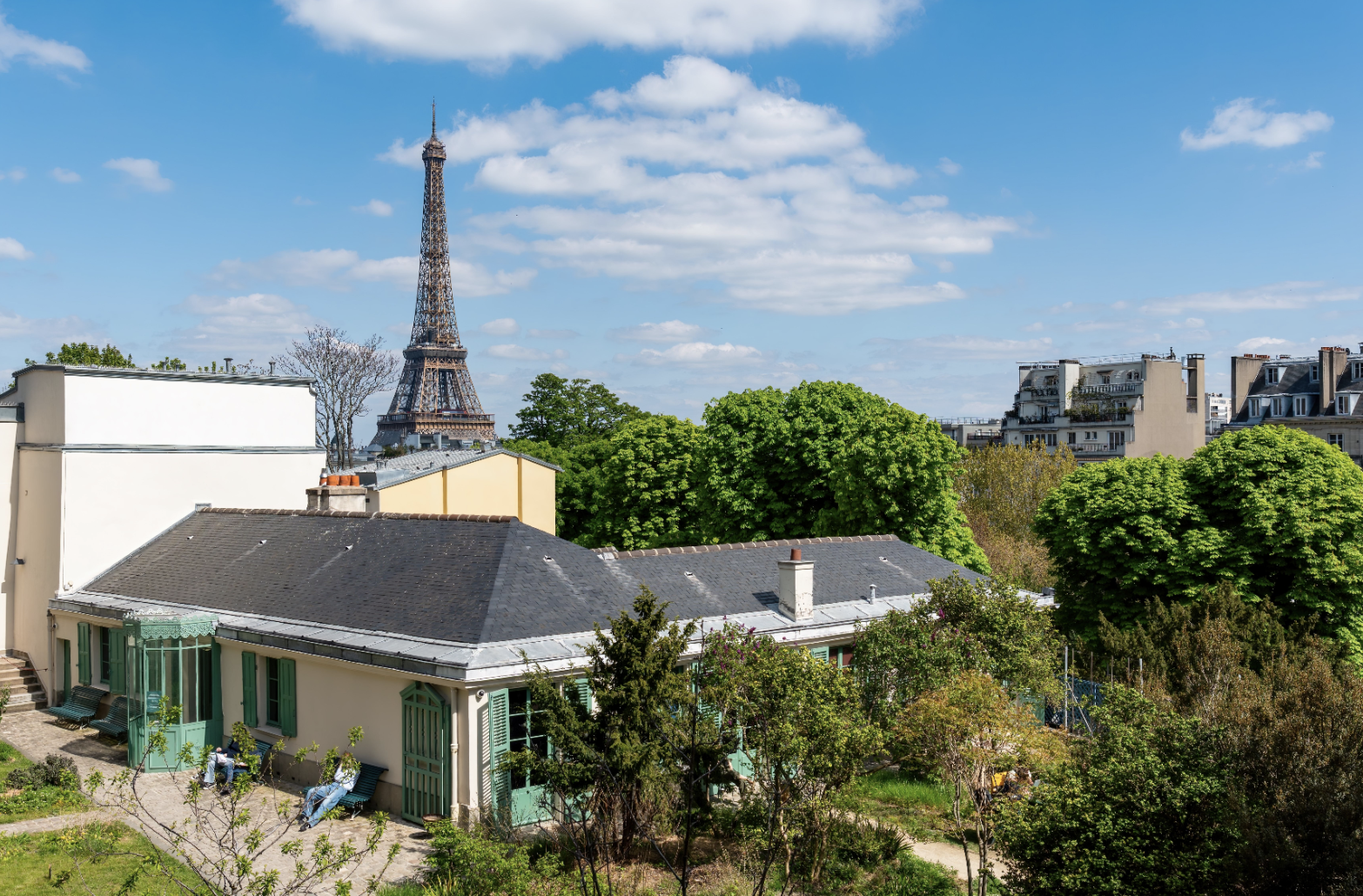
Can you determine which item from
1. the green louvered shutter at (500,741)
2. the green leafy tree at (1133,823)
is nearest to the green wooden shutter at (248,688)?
the green louvered shutter at (500,741)

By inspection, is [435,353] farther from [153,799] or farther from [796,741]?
[796,741]

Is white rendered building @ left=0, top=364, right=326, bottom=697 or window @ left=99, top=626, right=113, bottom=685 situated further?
white rendered building @ left=0, top=364, right=326, bottom=697

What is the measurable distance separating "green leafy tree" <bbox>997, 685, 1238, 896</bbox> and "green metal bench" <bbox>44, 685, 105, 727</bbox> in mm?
20674

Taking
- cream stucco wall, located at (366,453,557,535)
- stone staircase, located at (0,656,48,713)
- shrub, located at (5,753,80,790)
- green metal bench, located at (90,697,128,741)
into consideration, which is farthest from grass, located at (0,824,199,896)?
cream stucco wall, located at (366,453,557,535)

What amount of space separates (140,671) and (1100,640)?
2184cm

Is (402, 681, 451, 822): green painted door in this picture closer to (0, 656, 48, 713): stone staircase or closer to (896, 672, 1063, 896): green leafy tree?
(896, 672, 1063, 896): green leafy tree

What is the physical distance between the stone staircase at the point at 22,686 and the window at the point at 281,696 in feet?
34.5

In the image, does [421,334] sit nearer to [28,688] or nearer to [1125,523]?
[28,688]

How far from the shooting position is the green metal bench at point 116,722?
20.9 metres

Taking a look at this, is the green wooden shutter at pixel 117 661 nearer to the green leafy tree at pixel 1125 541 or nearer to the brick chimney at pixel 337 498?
the brick chimney at pixel 337 498

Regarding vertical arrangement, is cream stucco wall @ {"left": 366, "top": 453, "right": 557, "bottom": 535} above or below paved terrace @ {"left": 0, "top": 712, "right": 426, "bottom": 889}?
above

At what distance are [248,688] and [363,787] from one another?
14.9ft

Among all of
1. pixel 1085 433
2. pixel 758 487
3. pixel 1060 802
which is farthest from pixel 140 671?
pixel 1085 433

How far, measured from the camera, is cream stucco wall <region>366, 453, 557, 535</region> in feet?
109
